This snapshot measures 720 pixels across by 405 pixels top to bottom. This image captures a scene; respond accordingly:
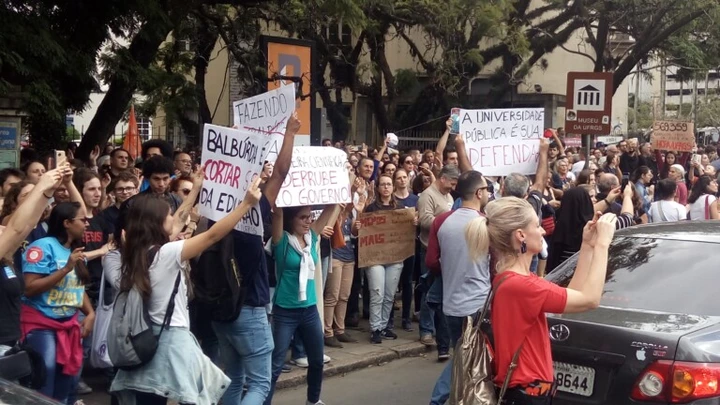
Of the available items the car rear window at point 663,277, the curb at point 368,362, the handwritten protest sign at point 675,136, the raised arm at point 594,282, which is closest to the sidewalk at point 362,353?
the curb at point 368,362

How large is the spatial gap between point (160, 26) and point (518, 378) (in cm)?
848

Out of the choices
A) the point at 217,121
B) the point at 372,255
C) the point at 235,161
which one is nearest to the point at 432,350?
the point at 372,255

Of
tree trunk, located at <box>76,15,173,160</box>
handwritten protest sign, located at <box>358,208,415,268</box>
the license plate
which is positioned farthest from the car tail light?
tree trunk, located at <box>76,15,173,160</box>

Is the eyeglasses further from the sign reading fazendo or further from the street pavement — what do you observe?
the sign reading fazendo

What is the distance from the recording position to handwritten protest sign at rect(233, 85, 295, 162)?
21.1 ft

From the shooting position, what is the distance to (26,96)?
9047mm

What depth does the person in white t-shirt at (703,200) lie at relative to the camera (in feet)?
37.8

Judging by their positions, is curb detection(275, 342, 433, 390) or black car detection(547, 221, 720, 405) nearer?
black car detection(547, 221, 720, 405)

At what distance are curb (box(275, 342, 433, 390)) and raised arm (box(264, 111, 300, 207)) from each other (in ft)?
8.69

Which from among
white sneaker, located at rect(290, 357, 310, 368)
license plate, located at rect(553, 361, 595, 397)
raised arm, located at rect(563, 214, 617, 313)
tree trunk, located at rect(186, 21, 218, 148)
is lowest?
white sneaker, located at rect(290, 357, 310, 368)

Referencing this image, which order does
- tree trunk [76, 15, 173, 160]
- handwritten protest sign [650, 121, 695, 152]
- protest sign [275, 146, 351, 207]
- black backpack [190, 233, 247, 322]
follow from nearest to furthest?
1. black backpack [190, 233, 247, 322]
2. protest sign [275, 146, 351, 207]
3. tree trunk [76, 15, 173, 160]
4. handwritten protest sign [650, 121, 695, 152]

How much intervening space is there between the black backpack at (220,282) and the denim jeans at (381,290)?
424 centimetres

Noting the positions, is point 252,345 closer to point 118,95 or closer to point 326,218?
point 326,218

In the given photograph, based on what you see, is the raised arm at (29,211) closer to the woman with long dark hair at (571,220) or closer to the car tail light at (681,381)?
the car tail light at (681,381)
